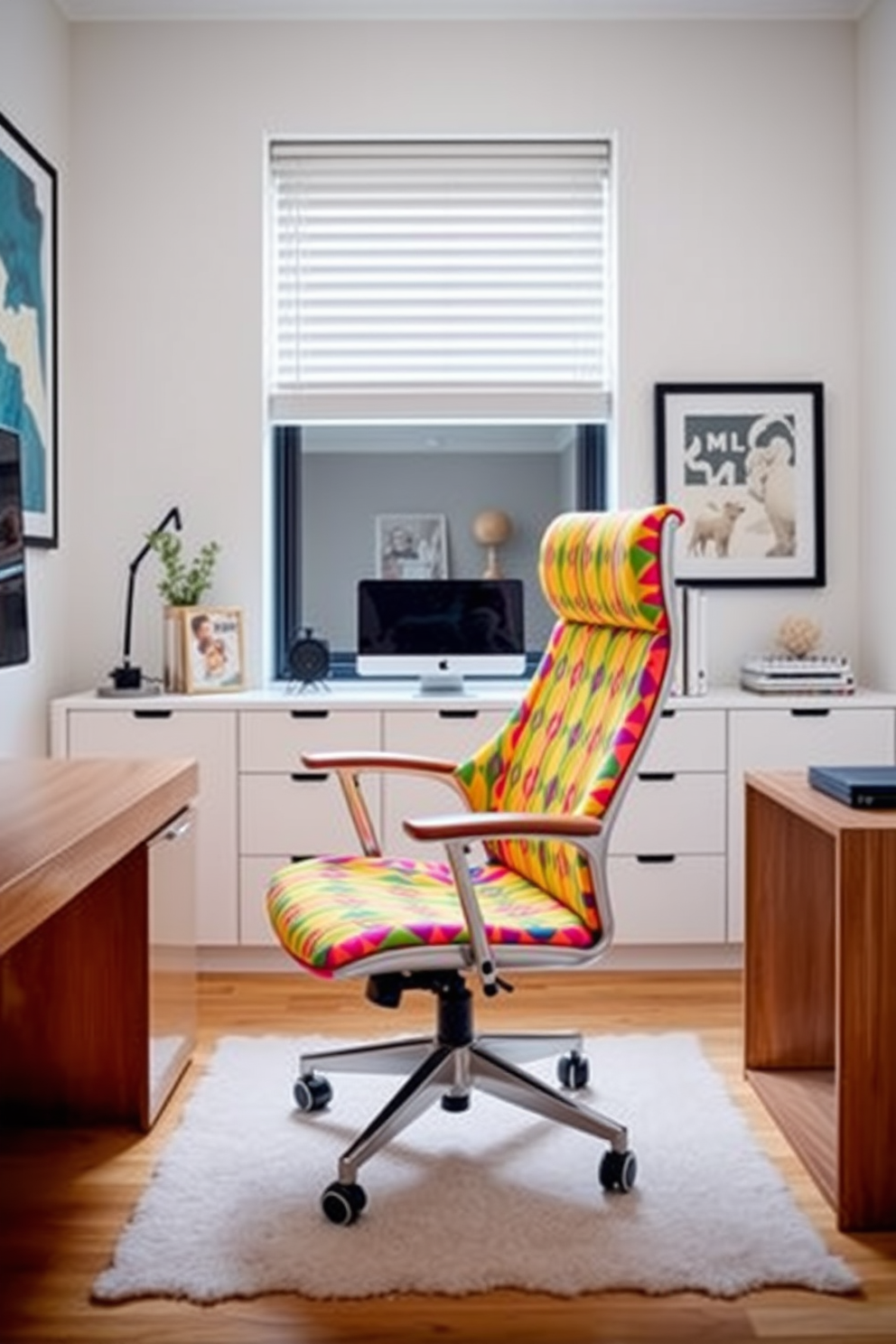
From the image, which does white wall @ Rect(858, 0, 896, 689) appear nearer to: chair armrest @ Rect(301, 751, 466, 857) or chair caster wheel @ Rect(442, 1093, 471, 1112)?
chair armrest @ Rect(301, 751, 466, 857)

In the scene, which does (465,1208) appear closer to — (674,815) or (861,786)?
(861,786)

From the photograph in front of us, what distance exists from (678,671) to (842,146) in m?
1.63

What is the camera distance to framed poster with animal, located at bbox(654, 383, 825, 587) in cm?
379

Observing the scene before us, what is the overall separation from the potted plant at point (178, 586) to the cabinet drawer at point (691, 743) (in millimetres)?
1292

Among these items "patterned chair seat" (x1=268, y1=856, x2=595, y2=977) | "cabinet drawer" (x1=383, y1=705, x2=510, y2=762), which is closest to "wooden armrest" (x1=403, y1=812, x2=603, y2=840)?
"patterned chair seat" (x1=268, y1=856, x2=595, y2=977)

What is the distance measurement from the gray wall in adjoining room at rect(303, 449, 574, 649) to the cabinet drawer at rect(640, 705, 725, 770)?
28.6 inches

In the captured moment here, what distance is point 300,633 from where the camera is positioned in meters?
3.93

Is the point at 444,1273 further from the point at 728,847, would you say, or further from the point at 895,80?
the point at 895,80

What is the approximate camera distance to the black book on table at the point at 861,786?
2.12 metres

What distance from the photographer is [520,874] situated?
2527mm

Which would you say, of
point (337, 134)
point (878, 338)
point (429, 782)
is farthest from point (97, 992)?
point (878, 338)

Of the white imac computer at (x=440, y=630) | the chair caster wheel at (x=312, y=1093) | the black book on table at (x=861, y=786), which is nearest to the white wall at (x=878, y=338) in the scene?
the white imac computer at (x=440, y=630)

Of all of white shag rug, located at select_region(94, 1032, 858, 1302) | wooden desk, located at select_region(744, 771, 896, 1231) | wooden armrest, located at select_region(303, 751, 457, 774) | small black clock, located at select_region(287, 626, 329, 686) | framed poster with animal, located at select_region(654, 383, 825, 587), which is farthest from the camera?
framed poster with animal, located at select_region(654, 383, 825, 587)

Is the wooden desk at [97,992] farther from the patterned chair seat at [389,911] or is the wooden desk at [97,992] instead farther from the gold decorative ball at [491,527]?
the gold decorative ball at [491,527]
